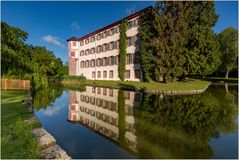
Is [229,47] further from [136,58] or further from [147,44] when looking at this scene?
[147,44]

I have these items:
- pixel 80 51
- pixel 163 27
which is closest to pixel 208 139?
pixel 163 27

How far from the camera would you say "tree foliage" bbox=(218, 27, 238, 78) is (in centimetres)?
5003

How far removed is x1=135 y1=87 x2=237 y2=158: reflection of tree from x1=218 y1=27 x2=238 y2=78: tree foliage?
140 feet

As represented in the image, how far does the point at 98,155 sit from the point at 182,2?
29180 millimetres

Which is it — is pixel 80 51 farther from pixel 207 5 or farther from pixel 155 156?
pixel 155 156

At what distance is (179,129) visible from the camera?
902cm

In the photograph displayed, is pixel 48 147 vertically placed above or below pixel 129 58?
below

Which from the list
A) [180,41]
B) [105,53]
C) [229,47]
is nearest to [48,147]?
[180,41]

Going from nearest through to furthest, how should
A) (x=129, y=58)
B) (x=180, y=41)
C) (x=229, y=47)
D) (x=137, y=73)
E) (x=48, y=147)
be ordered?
(x=48, y=147) < (x=180, y=41) < (x=137, y=73) < (x=129, y=58) < (x=229, y=47)

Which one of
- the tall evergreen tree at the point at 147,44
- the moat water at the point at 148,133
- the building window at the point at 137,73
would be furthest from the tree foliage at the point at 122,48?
the moat water at the point at 148,133

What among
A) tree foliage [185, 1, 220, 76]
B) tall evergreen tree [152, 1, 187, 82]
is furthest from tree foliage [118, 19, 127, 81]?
tree foliage [185, 1, 220, 76]

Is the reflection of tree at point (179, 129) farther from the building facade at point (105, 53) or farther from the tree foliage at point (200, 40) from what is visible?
the building facade at point (105, 53)

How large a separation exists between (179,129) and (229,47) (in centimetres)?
4968

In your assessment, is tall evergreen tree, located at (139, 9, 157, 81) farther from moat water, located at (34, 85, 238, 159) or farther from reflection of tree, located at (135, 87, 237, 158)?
moat water, located at (34, 85, 238, 159)
